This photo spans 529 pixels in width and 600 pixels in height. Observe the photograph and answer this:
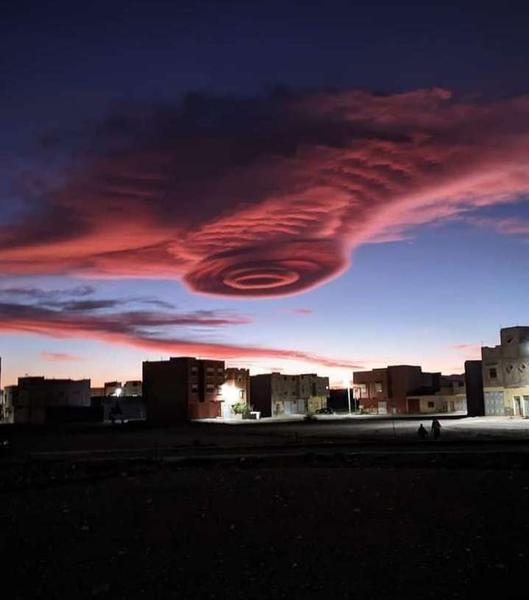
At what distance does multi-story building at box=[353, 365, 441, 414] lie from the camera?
11662 centimetres

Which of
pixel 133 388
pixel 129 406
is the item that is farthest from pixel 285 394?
pixel 133 388

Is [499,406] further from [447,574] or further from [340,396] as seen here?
[340,396]

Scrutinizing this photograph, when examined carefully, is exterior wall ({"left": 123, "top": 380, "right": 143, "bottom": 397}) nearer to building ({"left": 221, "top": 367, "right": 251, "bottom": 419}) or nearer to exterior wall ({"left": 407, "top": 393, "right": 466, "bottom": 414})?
building ({"left": 221, "top": 367, "right": 251, "bottom": 419})

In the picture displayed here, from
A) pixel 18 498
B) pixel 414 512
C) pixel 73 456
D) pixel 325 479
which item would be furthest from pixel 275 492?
pixel 73 456

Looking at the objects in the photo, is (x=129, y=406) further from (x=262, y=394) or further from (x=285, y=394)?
(x=285, y=394)

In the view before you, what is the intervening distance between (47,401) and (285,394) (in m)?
46.5

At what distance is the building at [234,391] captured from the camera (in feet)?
338

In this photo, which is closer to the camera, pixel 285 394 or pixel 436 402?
pixel 436 402

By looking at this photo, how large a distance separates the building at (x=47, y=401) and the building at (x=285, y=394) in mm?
33580

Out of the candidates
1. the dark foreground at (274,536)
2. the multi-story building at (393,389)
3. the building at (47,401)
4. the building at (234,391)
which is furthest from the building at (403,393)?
the dark foreground at (274,536)

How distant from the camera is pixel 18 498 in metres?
19.5

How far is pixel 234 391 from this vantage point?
107 metres

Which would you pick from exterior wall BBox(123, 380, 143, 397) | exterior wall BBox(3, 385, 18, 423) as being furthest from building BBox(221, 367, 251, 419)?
exterior wall BBox(3, 385, 18, 423)

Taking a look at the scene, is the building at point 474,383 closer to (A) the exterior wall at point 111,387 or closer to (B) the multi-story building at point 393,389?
(B) the multi-story building at point 393,389
